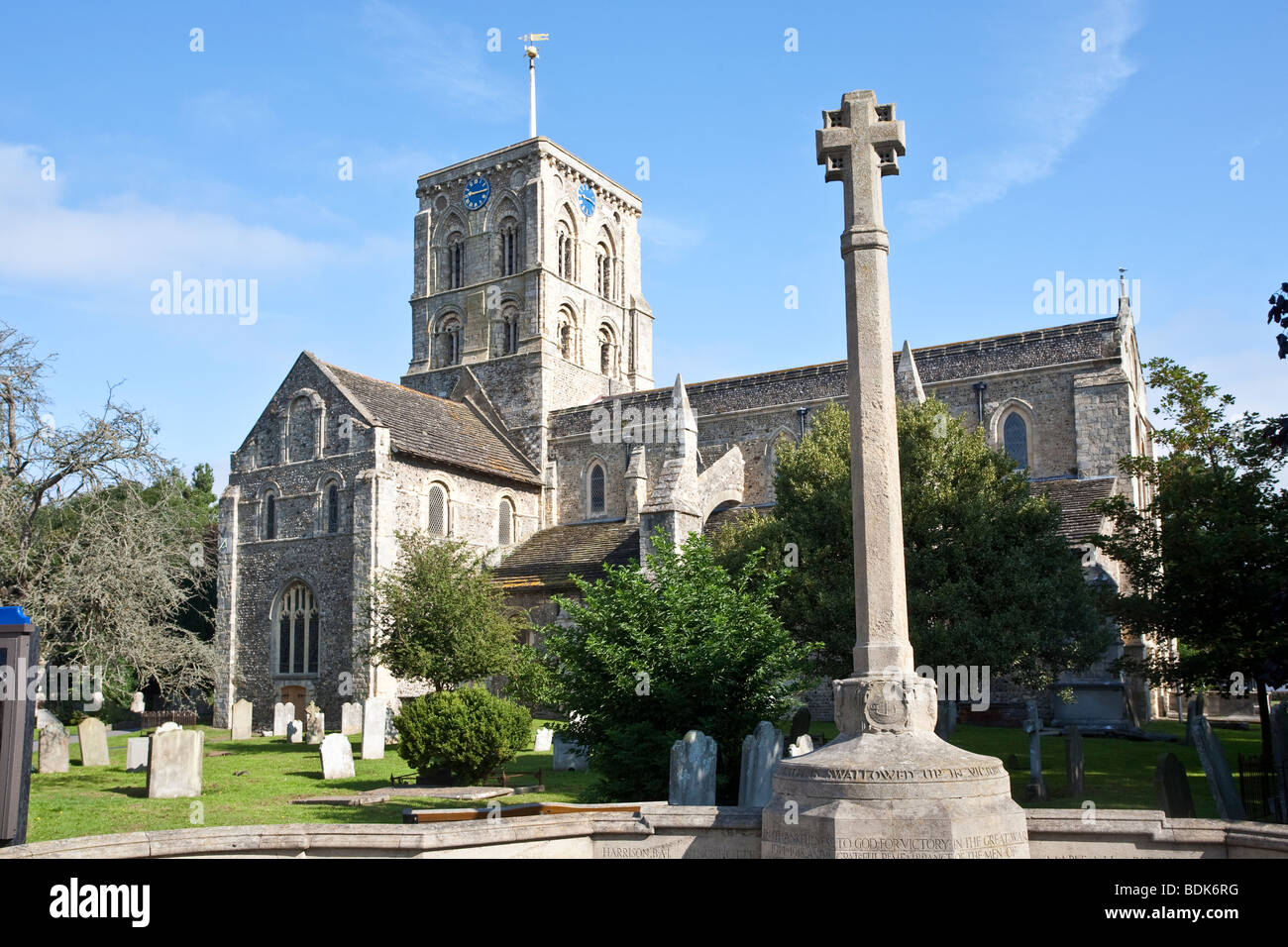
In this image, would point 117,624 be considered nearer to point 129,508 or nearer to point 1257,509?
point 129,508

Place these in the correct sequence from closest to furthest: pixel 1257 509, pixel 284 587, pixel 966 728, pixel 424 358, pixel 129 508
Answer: pixel 1257 509
pixel 129 508
pixel 966 728
pixel 284 587
pixel 424 358

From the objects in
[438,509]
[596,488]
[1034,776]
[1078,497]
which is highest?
[596,488]

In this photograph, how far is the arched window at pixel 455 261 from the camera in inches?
1640

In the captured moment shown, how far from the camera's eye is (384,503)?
2841 cm

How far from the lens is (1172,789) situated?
9.45m

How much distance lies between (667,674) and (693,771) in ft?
9.86

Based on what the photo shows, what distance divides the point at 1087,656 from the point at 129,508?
16.5 metres

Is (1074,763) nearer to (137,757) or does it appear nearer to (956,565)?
(956,565)

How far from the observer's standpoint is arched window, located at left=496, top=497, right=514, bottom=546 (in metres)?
33.9

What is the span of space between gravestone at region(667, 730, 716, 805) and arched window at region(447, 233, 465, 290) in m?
34.6

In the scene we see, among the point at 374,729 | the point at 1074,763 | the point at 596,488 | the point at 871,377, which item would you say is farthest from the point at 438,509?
the point at 871,377

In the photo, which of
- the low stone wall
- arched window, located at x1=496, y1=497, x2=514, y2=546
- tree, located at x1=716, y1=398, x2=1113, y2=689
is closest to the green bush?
tree, located at x1=716, y1=398, x2=1113, y2=689

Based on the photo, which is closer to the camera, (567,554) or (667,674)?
(667,674)

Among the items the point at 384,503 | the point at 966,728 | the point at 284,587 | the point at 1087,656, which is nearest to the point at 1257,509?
the point at 1087,656
